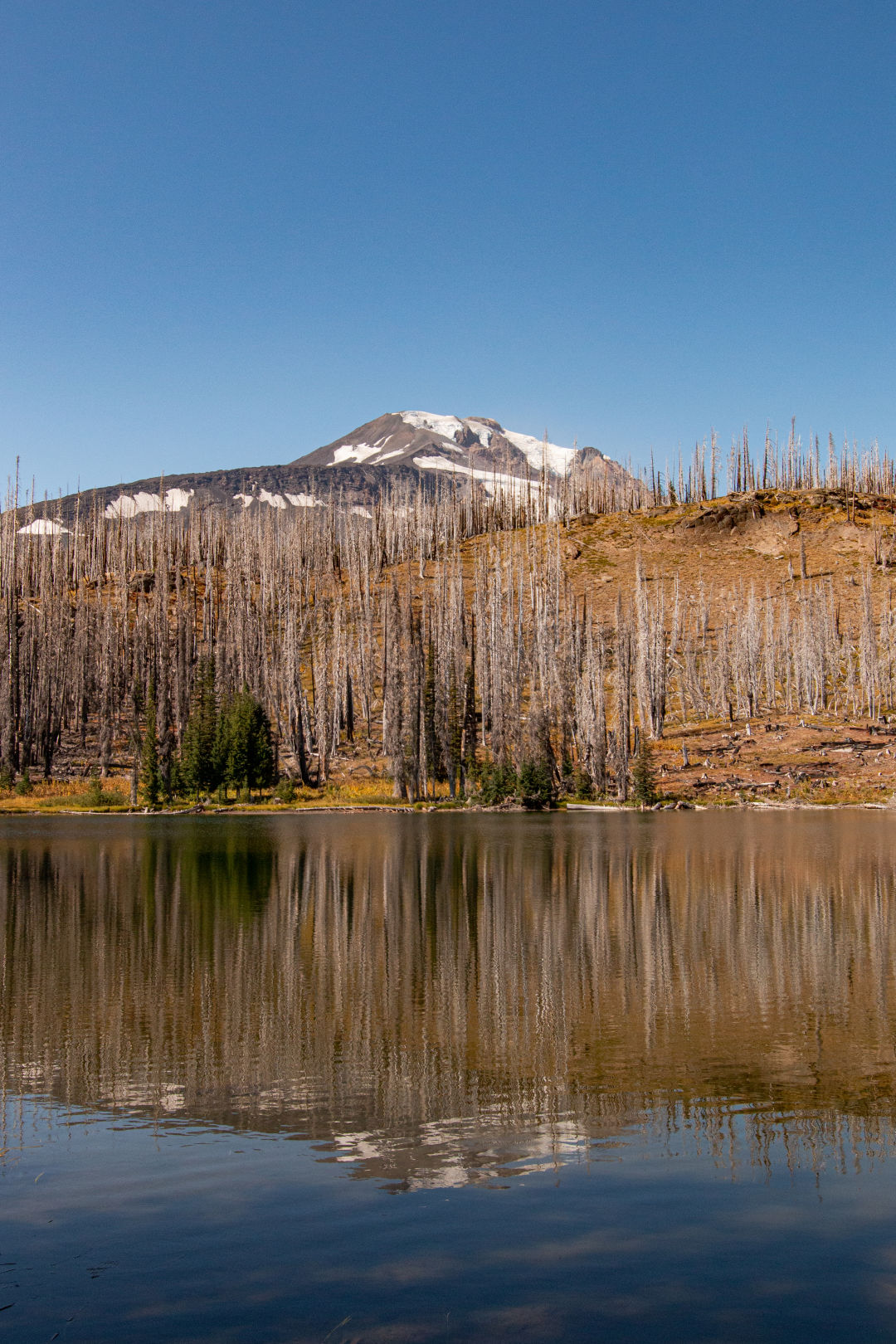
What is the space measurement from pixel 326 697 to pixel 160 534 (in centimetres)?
4793

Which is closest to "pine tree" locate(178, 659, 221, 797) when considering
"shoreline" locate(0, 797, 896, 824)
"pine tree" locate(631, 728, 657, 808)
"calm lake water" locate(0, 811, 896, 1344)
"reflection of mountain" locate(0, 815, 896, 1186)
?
"shoreline" locate(0, 797, 896, 824)

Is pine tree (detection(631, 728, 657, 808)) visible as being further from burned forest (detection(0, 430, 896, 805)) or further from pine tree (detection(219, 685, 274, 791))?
pine tree (detection(219, 685, 274, 791))

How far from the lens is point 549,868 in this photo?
32.9 metres

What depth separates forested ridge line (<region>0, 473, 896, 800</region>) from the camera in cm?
8512

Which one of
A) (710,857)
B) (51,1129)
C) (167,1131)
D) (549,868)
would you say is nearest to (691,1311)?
(167,1131)

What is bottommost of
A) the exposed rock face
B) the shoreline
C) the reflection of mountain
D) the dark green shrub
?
the shoreline

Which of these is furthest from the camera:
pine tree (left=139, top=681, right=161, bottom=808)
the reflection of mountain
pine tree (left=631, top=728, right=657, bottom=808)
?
Result: pine tree (left=139, top=681, right=161, bottom=808)

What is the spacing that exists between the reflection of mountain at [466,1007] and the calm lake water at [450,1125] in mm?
63

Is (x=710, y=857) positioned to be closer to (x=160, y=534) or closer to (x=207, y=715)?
(x=207, y=715)

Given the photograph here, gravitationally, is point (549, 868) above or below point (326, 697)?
below

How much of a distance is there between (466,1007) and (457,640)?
85.3 metres

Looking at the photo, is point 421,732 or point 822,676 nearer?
point 421,732

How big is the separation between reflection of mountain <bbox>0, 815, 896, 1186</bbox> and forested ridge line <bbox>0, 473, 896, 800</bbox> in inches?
1989

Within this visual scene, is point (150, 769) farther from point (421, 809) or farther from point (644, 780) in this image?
point (644, 780)
